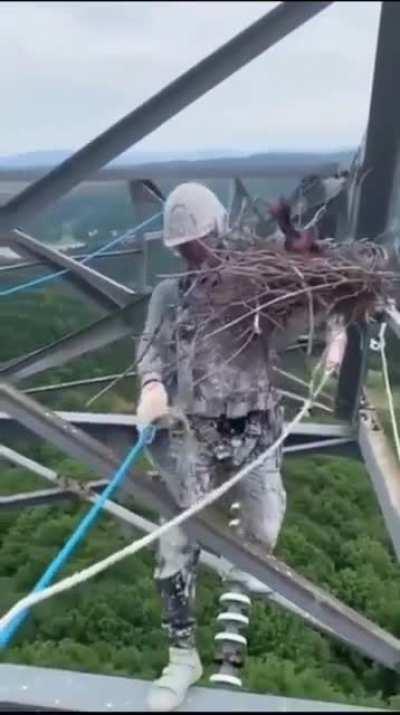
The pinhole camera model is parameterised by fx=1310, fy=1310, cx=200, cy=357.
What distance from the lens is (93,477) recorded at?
18.8ft

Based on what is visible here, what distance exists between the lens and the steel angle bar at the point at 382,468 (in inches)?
155

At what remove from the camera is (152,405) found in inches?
91.3

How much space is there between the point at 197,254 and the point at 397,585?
297 cm

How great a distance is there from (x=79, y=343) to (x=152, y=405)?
7.82ft

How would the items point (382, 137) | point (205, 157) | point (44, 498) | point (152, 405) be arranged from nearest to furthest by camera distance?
point (152, 405) → point (382, 137) → point (205, 157) → point (44, 498)

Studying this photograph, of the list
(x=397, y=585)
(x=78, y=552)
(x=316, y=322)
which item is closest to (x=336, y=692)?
(x=397, y=585)

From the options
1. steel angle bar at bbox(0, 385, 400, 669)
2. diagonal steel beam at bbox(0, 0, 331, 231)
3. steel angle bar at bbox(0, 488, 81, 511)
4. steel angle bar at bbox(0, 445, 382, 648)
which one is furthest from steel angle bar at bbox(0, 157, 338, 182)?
steel angle bar at bbox(0, 385, 400, 669)

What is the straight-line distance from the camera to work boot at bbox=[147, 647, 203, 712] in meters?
2.32

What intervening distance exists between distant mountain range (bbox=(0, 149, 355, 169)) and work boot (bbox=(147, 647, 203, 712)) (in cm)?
146

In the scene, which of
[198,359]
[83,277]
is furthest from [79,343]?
[198,359]

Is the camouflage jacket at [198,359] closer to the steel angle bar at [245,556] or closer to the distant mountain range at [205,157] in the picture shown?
the steel angle bar at [245,556]

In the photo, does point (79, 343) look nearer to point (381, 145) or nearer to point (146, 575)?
point (146, 575)

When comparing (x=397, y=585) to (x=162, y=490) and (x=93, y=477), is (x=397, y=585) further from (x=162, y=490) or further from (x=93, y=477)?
(x=162, y=490)

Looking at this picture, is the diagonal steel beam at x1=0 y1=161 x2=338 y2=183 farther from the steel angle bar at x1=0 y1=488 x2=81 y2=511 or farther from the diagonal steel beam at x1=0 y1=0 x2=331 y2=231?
the steel angle bar at x1=0 y1=488 x2=81 y2=511
